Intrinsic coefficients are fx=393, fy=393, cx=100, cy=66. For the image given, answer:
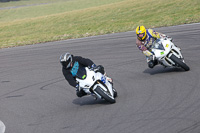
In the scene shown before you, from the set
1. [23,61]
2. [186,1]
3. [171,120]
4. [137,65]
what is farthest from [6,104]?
[186,1]

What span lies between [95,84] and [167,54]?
277 centimetres

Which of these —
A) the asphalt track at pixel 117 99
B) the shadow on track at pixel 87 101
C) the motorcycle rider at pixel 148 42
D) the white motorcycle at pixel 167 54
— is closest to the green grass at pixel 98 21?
the asphalt track at pixel 117 99

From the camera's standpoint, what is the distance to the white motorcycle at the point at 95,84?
9031 millimetres

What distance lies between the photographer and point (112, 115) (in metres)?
8.20

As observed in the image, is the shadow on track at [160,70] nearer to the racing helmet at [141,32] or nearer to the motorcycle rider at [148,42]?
the motorcycle rider at [148,42]

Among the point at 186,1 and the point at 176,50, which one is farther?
the point at 186,1

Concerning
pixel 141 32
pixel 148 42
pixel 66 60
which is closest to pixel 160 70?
pixel 148 42

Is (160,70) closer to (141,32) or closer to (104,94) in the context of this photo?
(141,32)

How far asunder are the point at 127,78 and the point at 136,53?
3630mm

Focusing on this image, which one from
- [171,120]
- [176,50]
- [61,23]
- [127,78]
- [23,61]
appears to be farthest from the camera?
[61,23]

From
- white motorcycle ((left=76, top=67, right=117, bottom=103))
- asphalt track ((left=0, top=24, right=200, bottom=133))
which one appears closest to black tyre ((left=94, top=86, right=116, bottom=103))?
white motorcycle ((left=76, top=67, right=117, bottom=103))

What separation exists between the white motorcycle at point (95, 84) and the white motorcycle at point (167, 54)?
2.31 meters

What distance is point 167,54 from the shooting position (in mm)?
10875

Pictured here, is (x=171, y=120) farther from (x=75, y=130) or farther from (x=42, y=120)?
(x=42, y=120)
